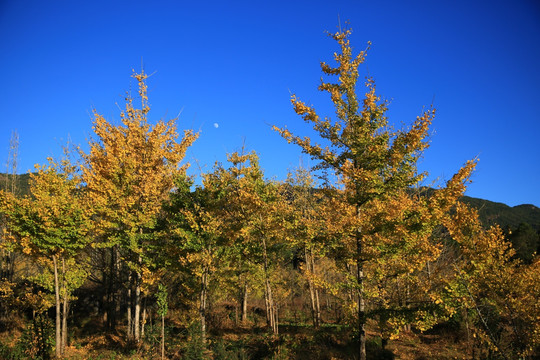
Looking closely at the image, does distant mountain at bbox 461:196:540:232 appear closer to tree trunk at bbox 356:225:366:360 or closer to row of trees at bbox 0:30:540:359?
row of trees at bbox 0:30:540:359

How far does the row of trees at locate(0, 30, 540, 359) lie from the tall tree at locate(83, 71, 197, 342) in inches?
2.9

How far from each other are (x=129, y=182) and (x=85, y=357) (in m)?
7.09

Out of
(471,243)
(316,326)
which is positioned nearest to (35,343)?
(316,326)

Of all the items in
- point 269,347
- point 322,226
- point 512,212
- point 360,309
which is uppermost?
point 512,212

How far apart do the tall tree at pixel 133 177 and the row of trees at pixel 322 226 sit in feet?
0.24

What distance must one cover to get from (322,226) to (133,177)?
9060 mm

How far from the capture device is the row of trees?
7.98 m

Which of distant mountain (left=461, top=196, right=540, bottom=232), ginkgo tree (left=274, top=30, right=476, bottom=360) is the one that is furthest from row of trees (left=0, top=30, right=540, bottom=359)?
distant mountain (left=461, top=196, right=540, bottom=232)

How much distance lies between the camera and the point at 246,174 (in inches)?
560

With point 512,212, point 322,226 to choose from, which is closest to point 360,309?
point 322,226

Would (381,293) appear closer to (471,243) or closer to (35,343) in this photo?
(471,243)

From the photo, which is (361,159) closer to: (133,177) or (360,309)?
(360,309)

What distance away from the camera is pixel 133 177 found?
13711mm

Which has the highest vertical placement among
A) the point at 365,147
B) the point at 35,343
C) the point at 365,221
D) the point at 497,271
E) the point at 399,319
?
the point at 365,147
